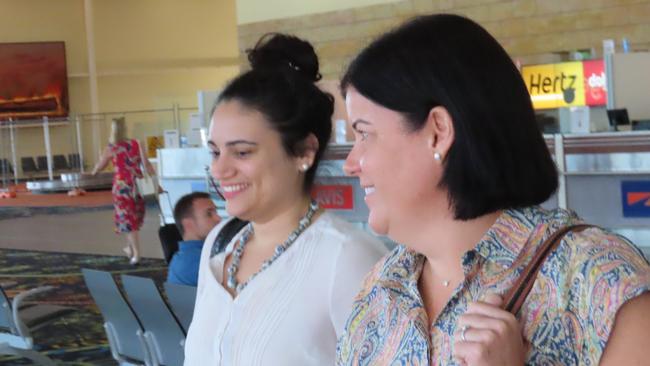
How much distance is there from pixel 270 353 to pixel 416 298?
2.53 feet

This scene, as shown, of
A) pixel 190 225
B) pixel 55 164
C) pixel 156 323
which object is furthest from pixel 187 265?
pixel 55 164

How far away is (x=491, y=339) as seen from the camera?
43.7 inches

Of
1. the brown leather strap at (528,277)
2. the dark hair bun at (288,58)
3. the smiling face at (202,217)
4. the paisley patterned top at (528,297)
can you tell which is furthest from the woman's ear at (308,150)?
the smiling face at (202,217)

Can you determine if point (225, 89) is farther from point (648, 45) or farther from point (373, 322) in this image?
point (648, 45)

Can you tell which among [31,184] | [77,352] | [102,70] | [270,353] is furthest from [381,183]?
[102,70]

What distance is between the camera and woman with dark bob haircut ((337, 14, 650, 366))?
3.62 feet

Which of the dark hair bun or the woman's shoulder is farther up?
the dark hair bun

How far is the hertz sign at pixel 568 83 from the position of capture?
12523 mm

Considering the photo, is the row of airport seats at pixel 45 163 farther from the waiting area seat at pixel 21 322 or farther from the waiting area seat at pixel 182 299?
the waiting area seat at pixel 182 299

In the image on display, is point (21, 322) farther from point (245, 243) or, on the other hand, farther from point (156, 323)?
point (245, 243)

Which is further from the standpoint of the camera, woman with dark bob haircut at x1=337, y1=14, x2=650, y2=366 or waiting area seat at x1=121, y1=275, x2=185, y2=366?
waiting area seat at x1=121, y1=275, x2=185, y2=366

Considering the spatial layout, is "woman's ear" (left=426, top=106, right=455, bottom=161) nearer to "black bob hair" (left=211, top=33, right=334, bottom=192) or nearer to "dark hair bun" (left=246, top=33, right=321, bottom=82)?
"black bob hair" (left=211, top=33, right=334, bottom=192)

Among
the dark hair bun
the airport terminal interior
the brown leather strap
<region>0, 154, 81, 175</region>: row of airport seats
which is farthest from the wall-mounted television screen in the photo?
the brown leather strap

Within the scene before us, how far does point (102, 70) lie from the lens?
93.8 feet
